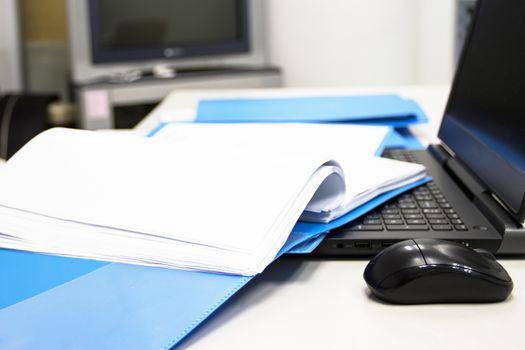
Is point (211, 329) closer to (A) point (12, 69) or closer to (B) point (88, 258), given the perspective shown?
(B) point (88, 258)

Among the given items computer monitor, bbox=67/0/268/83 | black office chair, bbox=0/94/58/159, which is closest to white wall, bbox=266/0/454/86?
computer monitor, bbox=67/0/268/83

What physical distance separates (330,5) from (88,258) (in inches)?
97.5

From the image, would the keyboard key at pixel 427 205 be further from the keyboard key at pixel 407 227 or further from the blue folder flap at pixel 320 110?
the blue folder flap at pixel 320 110

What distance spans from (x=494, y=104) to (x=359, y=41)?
88.4 inches

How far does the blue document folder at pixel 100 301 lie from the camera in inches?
15.9

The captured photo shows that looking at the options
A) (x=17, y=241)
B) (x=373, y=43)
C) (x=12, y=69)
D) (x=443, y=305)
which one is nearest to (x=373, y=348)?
(x=443, y=305)

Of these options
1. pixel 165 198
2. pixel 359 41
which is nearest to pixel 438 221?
pixel 165 198

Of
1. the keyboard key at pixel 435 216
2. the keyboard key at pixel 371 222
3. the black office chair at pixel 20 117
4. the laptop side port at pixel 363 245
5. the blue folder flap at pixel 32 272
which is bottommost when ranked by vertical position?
the black office chair at pixel 20 117

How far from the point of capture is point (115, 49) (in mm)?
2844

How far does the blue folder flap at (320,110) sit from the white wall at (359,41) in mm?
1542

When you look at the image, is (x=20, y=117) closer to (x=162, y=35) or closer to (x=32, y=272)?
(x=162, y=35)

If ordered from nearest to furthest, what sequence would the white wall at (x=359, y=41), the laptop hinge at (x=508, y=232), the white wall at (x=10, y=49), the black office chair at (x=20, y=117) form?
the laptop hinge at (x=508, y=232) → the black office chair at (x=20, y=117) → the white wall at (x=359, y=41) → the white wall at (x=10, y=49)

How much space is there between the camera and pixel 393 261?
0.47 metres

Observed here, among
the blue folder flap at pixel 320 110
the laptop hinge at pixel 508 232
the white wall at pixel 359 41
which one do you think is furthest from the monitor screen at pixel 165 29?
the laptop hinge at pixel 508 232
